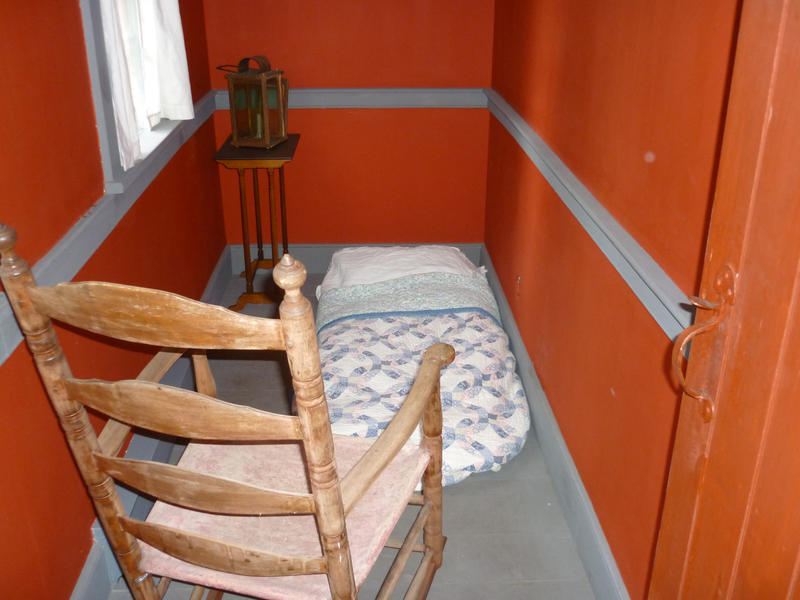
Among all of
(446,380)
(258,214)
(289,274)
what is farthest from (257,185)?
(289,274)

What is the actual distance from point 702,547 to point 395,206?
2.98 meters

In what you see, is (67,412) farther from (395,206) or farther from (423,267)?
(395,206)

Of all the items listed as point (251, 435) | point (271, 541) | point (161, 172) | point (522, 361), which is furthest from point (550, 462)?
point (161, 172)

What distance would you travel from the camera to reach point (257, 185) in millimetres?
3586

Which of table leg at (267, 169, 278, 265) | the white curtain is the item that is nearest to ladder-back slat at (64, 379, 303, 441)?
the white curtain

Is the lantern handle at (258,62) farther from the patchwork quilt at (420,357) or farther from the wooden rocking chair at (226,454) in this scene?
the wooden rocking chair at (226,454)

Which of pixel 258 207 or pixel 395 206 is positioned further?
pixel 395 206

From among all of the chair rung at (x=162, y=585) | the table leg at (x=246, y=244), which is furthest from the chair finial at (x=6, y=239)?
the table leg at (x=246, y=244)

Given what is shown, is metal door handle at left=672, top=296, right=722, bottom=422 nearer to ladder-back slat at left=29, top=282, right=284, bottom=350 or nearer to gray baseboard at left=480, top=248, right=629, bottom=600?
ladder-back slat at left=29, top=282, right=284, bottom=350

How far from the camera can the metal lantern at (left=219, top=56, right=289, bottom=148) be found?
3.18 meters

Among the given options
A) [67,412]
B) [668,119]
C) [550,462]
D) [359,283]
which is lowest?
[550,462]

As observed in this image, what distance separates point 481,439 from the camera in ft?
7.80

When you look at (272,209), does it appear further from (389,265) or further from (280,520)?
(280,520)

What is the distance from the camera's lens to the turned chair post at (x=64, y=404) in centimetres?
109
